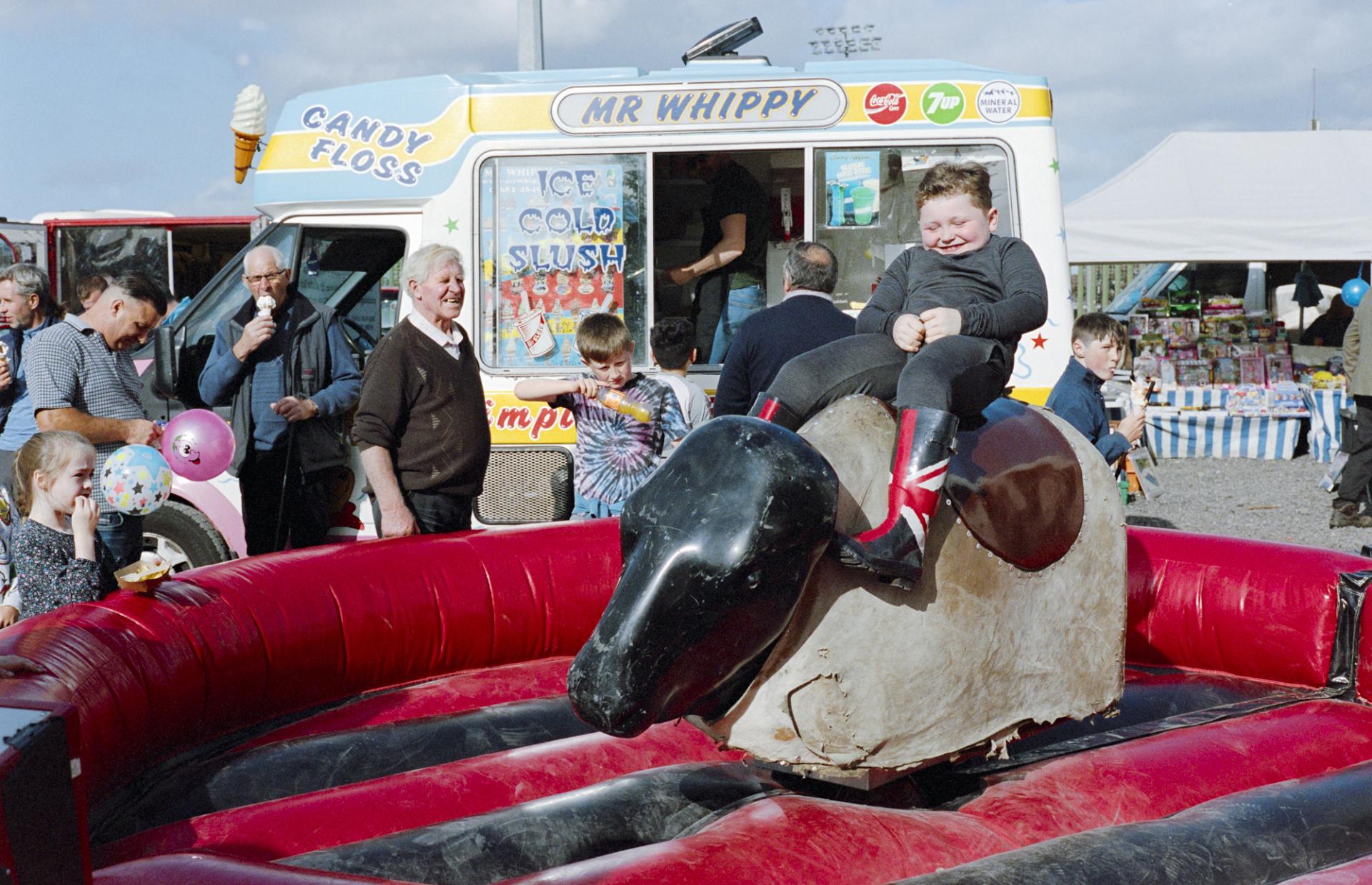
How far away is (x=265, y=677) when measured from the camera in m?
4.02

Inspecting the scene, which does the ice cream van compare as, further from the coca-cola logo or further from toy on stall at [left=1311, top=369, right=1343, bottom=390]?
toy on stall at [left=1311, top=369, right=1343, bottom=390]

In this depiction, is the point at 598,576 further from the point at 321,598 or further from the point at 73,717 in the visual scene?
the point at 73,717

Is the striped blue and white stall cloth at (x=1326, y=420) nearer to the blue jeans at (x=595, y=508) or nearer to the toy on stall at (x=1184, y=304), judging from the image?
the toy on stall at (x=1184, y=304)

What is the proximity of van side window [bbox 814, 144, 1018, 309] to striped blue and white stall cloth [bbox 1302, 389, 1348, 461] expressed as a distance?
7.75 metres

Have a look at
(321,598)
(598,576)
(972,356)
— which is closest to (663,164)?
(598,576)

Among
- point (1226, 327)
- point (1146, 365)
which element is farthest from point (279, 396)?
point (1226, 327)

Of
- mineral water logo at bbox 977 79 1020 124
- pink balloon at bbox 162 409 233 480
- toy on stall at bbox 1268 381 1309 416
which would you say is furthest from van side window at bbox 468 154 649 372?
toy on stall at bbox 1268 381 1309 416

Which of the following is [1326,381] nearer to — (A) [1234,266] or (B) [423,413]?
(A) [1234,266]

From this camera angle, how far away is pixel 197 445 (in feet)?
15.9

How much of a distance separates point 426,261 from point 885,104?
114 inches

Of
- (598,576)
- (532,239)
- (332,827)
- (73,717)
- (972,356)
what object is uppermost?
(532,239)

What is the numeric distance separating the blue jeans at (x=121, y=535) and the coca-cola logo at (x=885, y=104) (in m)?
4.08

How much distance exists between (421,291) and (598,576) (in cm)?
130

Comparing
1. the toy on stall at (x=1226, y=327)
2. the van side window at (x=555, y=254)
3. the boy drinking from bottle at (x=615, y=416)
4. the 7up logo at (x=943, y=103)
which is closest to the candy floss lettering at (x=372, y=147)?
the van side window at (x=555, y=254)
